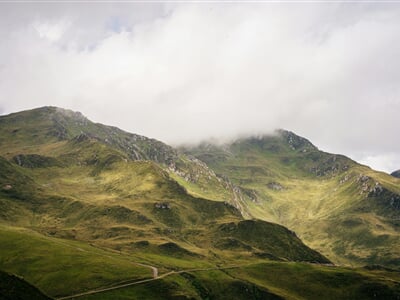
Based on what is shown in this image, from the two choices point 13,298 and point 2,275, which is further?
point 2,275

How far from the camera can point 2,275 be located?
156875 mm

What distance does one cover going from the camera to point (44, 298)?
506 ft

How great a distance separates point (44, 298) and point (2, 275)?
1702cm

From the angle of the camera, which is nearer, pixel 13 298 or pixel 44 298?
pixel 13 298

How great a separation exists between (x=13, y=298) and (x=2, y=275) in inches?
617

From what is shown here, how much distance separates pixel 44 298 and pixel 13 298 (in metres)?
12.0

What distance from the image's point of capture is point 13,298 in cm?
14450
